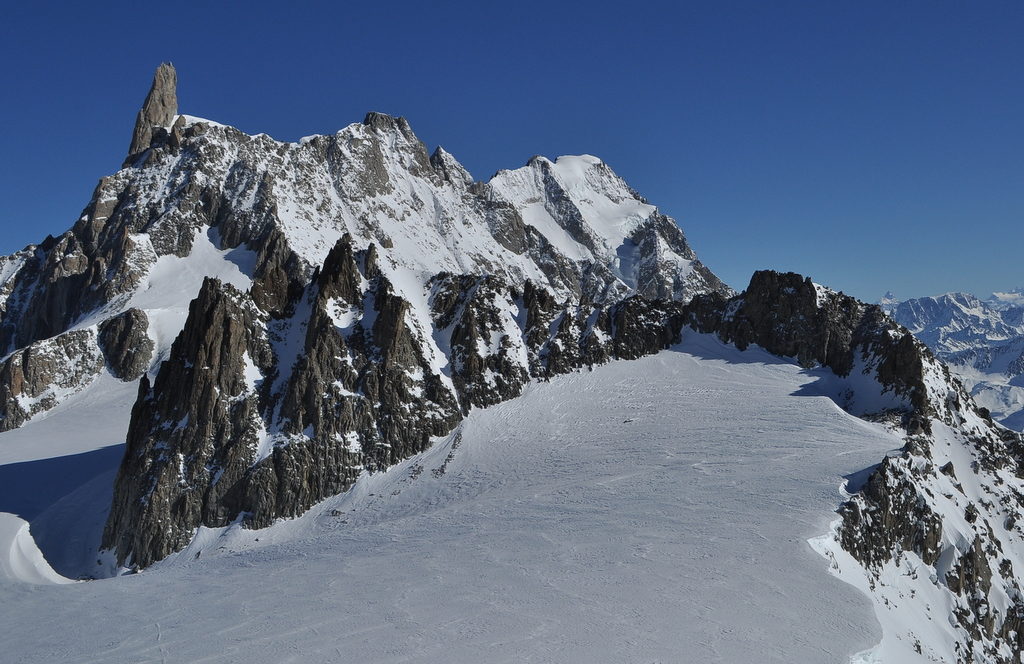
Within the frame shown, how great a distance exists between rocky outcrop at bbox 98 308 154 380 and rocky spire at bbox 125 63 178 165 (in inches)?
2798

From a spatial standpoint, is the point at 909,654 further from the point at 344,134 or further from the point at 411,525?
the point at 344,134

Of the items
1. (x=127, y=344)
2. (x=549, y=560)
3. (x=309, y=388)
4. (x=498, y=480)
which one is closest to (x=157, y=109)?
(x=127, y=344)

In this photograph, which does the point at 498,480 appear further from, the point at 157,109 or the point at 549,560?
the point at 157,109

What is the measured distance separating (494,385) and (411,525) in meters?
23.4

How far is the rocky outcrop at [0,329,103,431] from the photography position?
317 ft

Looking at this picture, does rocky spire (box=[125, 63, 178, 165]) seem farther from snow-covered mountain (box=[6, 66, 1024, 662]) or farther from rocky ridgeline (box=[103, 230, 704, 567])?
rocky ridgeline (box=[103, 230, 704, 567])

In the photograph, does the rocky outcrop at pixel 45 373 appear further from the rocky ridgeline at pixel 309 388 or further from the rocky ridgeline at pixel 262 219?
the rocky ridgeline at pixel 309 388

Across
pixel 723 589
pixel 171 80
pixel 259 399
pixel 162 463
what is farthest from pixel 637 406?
pixel 171 80

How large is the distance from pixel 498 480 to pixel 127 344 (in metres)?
73.7

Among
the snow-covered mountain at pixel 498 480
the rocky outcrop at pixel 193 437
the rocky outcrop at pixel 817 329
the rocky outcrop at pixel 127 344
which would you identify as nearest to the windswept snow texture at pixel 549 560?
the snow-covered mountain at pixel 498 480

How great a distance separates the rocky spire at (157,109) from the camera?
537 feet

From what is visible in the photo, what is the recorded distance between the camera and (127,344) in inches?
4136

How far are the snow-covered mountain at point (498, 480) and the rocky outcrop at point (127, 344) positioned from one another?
427mm

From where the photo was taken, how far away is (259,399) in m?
68.1
